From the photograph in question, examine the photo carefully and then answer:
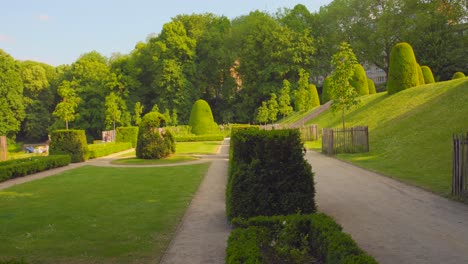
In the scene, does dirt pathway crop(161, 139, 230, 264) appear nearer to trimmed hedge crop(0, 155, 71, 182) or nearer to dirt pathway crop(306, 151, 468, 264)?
dirt pathway crop(306, 151, 468, 264)

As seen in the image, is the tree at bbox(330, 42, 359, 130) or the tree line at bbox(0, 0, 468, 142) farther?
the tree line at bbox(0, 0, 468, 142)

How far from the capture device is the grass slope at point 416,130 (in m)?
13.9

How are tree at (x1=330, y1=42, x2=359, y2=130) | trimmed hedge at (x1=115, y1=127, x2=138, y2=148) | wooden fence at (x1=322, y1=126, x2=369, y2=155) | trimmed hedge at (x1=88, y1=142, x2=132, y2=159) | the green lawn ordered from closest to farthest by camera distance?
the green lawn → wooden fence at (x1=322, y1=126, x2=369, y2=155) → tree at (x1=330, y1=42, x2=359, y2=130) → trimmed hedge at (x1=88, y1=142, x2=132, y2=159) → trimmed hedge at (x1=115, y1=127, x2=138, y2=148)

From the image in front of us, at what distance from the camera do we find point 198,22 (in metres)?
62.4

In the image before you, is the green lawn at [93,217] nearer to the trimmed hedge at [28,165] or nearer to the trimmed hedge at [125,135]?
the trimmed hedge at [28,165]

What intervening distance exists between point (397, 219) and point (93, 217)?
638 cm

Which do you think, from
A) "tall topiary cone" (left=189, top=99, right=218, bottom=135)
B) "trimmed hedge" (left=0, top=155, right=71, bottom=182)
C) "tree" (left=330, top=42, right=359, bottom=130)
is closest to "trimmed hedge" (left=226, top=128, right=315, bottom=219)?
"trimmed hedge" (left=0, top=155, right=71, bottom=182)

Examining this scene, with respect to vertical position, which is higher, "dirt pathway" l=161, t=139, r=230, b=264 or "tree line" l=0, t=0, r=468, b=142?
"tree line" l=0, t=0, r=468, b=142

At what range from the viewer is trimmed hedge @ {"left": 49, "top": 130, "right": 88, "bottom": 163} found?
22.3 m

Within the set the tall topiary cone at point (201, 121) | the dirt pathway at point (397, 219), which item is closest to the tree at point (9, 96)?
the tall topiary cone at point (201, 121)

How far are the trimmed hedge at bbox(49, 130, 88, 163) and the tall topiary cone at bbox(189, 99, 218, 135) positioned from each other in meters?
23.3

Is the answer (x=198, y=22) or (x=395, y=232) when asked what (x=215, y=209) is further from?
(x=198, y=22)

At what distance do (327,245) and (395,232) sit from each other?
94.5 inches

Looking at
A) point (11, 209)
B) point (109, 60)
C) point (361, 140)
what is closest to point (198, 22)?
point (109, 60)
